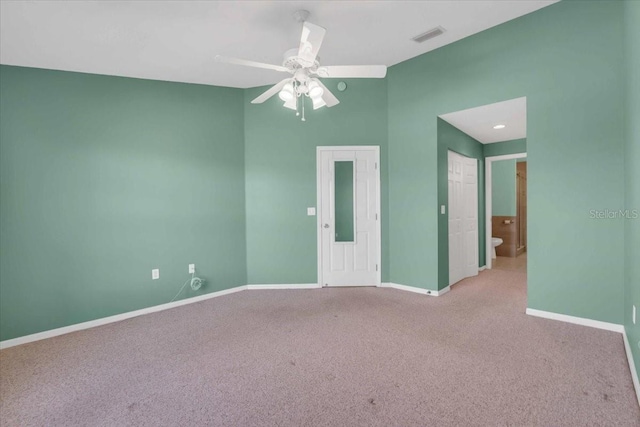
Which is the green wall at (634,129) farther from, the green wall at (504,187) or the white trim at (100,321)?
the green wall at (504,187)

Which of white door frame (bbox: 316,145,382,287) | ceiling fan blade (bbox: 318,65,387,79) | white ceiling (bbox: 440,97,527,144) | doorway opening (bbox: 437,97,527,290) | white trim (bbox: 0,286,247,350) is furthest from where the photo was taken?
white door frame (bbox: 316,145,382,287)

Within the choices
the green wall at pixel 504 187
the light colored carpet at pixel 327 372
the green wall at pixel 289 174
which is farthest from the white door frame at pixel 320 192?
the green wall at pixel 504 187

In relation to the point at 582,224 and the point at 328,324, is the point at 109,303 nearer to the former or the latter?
the point at 328,324

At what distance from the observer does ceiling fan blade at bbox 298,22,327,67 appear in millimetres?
1921

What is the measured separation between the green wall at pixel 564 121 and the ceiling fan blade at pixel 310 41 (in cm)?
213

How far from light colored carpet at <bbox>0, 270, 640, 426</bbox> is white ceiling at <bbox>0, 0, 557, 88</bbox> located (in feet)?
9.08

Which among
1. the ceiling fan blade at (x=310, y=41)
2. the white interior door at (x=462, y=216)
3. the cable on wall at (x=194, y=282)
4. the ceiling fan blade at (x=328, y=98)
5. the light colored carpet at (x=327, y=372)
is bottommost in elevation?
the light colored carpet at (x=327, y=372)

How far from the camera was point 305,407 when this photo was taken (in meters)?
1.77

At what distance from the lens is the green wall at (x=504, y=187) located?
6195 millimetres

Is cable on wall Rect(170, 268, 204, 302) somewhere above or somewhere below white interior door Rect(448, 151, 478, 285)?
below

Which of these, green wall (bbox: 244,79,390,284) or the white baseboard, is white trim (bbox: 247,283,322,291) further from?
the white baseboard

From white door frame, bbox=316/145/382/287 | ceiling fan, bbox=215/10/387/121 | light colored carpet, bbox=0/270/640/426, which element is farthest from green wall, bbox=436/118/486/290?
ceiling fan, bbox=215/10/387/121

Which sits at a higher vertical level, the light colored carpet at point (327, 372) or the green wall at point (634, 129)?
the green wall at point (634, 129)

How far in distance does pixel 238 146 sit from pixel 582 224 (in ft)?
13.2
